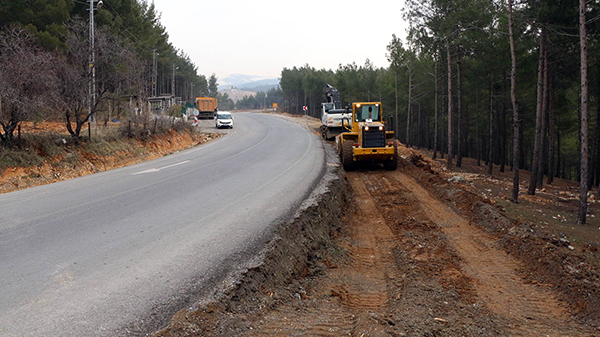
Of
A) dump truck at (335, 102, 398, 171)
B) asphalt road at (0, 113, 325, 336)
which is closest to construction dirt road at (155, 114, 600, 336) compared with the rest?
asphalt road at (0, 113, 325, 336)

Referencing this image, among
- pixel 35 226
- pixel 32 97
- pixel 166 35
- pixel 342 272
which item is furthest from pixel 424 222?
pixel 166 35

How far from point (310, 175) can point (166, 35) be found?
59.8 metres

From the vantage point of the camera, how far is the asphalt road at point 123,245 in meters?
4.34

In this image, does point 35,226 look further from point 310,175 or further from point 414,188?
point 414,188

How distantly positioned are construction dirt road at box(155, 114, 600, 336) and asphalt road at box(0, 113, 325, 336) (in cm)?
62

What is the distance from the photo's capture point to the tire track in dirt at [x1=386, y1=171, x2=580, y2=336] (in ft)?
16.9

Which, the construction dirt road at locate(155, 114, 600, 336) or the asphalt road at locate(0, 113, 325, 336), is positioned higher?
the asphalt road at locate(0, 113, 325, 336)

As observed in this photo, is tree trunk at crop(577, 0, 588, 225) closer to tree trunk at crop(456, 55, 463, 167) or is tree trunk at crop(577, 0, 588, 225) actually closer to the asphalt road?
the asphalt road

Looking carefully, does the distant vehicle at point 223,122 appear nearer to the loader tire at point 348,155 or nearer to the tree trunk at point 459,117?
the tree trunk at point 459,117

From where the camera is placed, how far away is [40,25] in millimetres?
26031

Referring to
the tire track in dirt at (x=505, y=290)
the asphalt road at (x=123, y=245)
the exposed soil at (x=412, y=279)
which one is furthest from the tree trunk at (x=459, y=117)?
the tire track in dirt at (x=505, y=290)

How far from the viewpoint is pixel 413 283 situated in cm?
633

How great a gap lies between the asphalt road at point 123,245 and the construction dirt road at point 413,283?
2.03ft

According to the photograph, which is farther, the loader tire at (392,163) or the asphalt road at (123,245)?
the loader tire at (392,163)
